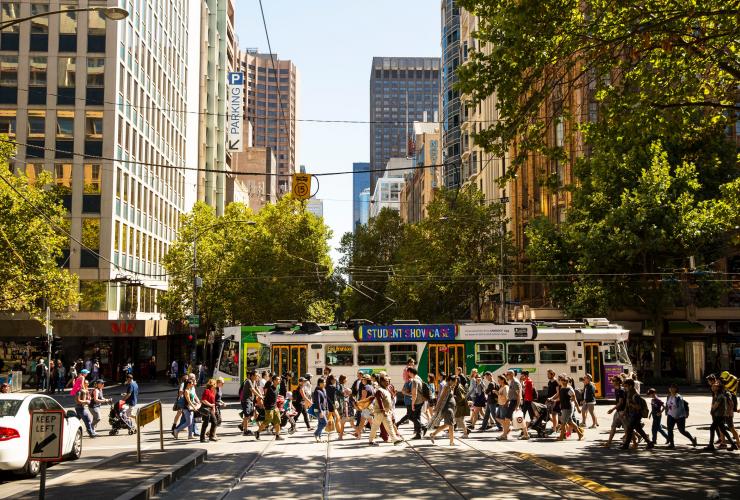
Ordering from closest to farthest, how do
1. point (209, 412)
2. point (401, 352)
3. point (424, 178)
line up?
point (209, 412)
point (401, 352)
point (424, 178)

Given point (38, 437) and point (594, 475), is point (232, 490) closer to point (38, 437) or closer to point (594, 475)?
point (38, 437)

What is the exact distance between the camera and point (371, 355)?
31.7 m

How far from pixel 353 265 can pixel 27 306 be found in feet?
127

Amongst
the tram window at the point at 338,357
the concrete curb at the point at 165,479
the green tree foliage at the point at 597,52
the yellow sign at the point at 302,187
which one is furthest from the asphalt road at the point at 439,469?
the tram window at the point at 338,357

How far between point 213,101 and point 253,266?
119ft

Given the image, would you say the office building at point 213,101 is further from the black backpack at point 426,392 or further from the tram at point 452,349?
the black backpack at point 426,392

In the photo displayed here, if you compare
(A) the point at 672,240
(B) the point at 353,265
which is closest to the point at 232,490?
(A) the point at 672,240

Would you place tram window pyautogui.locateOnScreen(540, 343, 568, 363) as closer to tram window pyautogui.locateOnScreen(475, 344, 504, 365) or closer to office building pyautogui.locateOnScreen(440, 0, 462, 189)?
tram window pyautogui.locateOnScreen(475, 344, 504, 365)

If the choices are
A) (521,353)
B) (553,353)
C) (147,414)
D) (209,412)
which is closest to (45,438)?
(147,414)

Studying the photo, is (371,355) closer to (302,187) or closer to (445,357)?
(445,357)

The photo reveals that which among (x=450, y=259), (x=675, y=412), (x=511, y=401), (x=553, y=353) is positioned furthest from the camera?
(x=450, y=259)

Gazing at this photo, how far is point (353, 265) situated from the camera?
7388 centimetres

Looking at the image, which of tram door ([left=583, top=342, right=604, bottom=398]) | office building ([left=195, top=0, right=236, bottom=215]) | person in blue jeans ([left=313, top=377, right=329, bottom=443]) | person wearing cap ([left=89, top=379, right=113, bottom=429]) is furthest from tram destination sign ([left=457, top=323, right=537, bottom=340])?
office building ([left=195, top=0, right=236, bottom=215])

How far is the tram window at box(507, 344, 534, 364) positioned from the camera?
3178 cm
